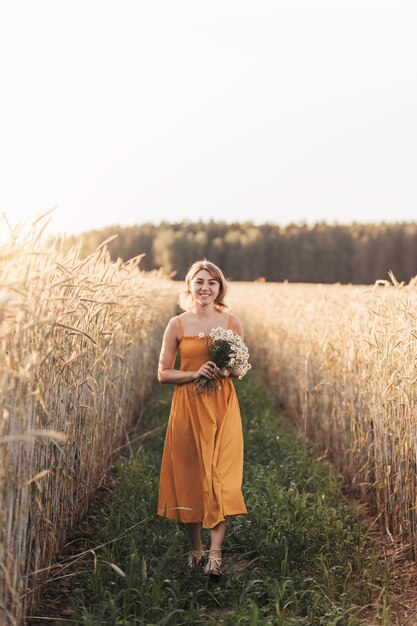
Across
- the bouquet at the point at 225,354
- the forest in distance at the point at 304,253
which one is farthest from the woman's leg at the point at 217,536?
the forest in distance at the point at 304,253

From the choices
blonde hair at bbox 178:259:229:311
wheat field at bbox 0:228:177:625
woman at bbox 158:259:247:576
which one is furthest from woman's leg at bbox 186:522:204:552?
blonde hair at bbox 178:259:229:311

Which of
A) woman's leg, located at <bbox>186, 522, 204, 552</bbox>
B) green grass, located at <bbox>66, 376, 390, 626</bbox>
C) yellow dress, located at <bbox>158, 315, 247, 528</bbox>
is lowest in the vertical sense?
green grass, located at <bbox>66, 376, 390, 626</bbox>

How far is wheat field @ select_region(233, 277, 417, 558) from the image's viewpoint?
4801mm

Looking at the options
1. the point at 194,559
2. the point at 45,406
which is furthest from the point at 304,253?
the point at 45,406

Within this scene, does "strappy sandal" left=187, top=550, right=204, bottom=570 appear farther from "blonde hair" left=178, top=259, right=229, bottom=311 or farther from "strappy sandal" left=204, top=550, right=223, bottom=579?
"blonde hair" left=178, top=259, right=229, bottom=311

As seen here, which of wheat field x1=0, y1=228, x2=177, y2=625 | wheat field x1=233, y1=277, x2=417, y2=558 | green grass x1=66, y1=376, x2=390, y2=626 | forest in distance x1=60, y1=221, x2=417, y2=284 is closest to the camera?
wheat field x1=0, y1=228, x2=177, y2=625

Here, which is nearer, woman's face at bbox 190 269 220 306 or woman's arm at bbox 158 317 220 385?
woman's arm at bbox 158 317 220 385

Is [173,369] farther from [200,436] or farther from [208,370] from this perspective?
[200,436]

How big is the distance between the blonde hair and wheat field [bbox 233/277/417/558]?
4.04 ft

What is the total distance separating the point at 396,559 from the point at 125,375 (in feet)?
10.1

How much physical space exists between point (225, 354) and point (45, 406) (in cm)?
116

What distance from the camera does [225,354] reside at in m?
4.32

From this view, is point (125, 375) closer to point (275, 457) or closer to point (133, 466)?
point (133, 466)

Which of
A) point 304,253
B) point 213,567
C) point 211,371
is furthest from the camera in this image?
point 304,253
